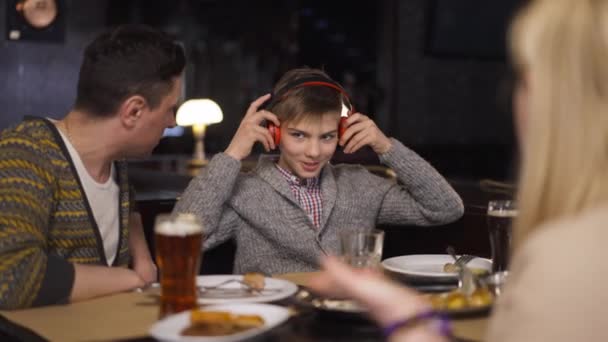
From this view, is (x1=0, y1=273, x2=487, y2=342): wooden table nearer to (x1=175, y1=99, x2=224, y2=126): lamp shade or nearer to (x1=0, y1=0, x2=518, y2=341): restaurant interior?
(x1=175, y1=99, x2=224, y2=126): lamp shade

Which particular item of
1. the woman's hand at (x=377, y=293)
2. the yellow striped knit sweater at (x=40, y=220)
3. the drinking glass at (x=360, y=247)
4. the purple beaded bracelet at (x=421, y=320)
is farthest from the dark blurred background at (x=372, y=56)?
the purple beaded bracelet at (x=421, y=320)

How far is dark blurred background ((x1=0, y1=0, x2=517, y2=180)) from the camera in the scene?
21.9 feet

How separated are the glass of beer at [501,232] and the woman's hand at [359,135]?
2.05ft

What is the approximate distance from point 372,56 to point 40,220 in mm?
5363

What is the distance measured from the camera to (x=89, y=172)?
200 centimetres

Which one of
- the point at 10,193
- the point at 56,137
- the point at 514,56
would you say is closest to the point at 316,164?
the point at 56,137

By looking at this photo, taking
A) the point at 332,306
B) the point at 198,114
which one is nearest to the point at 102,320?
the point at 332,306

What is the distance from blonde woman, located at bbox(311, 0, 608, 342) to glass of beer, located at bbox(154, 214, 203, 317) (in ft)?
1.79

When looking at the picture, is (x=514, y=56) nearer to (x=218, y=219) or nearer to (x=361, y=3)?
(x=218, y=219)

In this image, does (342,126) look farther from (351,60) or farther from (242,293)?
(351,60)

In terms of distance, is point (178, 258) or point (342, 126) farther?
point (342, 126)

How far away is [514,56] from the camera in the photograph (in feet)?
3.61

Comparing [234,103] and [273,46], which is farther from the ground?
[273,46]

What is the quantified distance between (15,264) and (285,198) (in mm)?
993
